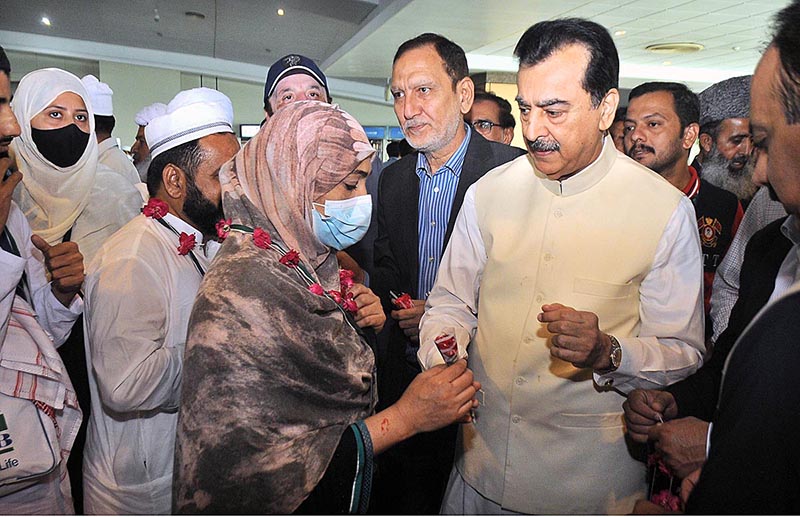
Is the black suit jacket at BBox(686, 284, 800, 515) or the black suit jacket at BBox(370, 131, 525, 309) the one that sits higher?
the black suit jacket at BBox(370, 131, 525, 309)

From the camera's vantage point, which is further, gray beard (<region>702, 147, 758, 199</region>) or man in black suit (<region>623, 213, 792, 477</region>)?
gray beard (<region>702, 147, 758, 199</region>)

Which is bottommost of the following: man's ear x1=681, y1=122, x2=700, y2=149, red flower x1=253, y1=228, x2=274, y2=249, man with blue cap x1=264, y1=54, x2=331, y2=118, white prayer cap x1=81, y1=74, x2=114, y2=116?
red flower x1=253, y1=228, x2=274, y2=249

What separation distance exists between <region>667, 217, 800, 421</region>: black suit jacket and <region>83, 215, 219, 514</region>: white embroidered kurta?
60.5 inches

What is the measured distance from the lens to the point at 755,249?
1.82 metres

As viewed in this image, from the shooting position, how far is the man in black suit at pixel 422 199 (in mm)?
2807

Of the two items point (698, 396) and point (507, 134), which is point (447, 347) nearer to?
point (698, 396)

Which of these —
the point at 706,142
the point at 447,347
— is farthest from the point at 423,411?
the point at 706,142

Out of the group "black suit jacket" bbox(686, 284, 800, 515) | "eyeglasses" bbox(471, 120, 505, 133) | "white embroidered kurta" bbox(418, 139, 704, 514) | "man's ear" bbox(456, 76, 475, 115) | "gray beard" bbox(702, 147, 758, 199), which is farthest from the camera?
"eyeglasses" bbox(471, 120, 505, 133)

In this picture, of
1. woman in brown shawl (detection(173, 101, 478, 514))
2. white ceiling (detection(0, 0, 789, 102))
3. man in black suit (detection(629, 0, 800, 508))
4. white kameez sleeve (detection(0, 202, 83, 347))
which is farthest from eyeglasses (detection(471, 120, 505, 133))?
white ceiling (detection(0, 0, 789, 102))

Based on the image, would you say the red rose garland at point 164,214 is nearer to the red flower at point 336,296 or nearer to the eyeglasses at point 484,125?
the red flower at point 336,296

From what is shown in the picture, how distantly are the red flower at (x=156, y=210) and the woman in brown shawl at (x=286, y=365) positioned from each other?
1.32ft

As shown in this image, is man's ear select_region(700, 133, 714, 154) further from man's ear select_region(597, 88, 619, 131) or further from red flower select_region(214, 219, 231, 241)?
red flower select_region(214, 219, 231, 241)

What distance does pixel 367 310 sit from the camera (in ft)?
6.56

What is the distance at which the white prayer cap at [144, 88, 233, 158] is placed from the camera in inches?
81.6
